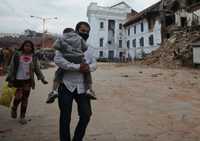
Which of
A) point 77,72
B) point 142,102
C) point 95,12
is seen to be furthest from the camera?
point 95,12

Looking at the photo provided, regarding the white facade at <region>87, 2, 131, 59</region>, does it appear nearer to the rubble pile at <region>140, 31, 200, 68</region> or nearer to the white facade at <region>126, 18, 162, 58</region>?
the white facade at <region>126, 18, 162, 58</region>

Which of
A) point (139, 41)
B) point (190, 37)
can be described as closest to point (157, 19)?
point (139, 41)

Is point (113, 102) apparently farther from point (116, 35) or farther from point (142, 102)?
point (116, 35)

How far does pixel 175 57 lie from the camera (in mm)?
21922

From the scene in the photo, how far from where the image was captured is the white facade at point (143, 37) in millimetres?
38594

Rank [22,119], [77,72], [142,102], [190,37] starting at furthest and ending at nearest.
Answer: [190,37], [142,102], [22,119], [77,72]

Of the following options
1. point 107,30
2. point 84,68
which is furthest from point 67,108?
point 107,30

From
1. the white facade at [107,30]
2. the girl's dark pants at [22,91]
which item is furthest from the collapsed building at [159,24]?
the girl's dark pants at [22,91]

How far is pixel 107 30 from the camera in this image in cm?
5478

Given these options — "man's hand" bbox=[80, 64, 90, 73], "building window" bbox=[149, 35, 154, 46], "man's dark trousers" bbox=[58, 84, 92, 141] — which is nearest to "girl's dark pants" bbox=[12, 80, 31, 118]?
"man's dark trousers" bbox=[58, 84, 92, 141]

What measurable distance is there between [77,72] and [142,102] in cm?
398

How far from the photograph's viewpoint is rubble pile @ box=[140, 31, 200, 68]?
68.0ft

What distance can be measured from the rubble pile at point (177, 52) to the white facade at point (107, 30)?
28269mm

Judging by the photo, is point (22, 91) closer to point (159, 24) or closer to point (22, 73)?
point (22, 73)
